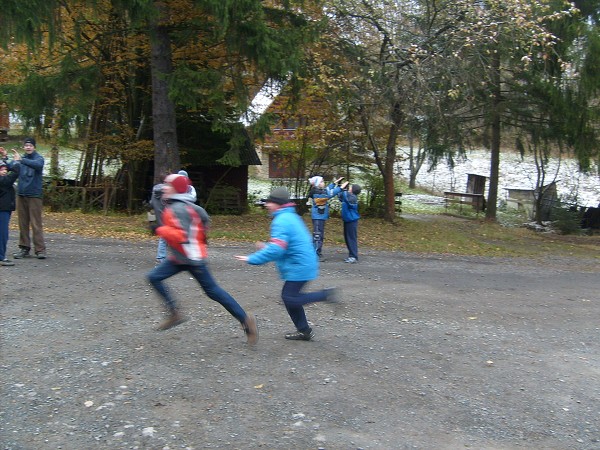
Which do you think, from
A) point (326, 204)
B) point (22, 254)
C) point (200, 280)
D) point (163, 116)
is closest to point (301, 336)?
point (200, 280)

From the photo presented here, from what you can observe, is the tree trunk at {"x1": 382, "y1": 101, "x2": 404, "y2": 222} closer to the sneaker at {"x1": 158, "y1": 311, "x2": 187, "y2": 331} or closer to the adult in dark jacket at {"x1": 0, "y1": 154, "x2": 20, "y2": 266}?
the adult in dark jacket at {"x1": 0, "y1": 154, "x2": 20, "y2": 266}

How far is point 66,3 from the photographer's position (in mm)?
14422

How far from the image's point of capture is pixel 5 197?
33.0 ft

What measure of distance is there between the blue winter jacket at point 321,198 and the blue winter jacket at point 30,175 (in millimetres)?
4770

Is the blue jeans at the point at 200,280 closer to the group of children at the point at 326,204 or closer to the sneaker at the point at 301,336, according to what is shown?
the sneaker at the point at 301,336

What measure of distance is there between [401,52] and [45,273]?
11.3m

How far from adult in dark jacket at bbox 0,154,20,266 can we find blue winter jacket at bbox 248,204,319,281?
552 centimetres

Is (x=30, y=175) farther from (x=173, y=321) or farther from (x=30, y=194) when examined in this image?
(x=173, y=321)

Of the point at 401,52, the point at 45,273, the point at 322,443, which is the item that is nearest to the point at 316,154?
the point at 401,52

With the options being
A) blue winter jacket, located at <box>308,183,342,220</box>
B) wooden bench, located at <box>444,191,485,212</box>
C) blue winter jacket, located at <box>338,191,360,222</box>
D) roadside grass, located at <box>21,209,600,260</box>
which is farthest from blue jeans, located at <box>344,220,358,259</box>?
wooden bench, located at <box>444,191,485,212</box>

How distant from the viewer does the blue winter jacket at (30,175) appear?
10289 millimetres

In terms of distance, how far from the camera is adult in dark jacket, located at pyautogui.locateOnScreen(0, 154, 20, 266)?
32.9 ft

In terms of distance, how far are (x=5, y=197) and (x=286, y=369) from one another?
20.4 ft

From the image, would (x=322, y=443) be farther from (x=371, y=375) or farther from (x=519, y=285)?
(x=519, y=285)
